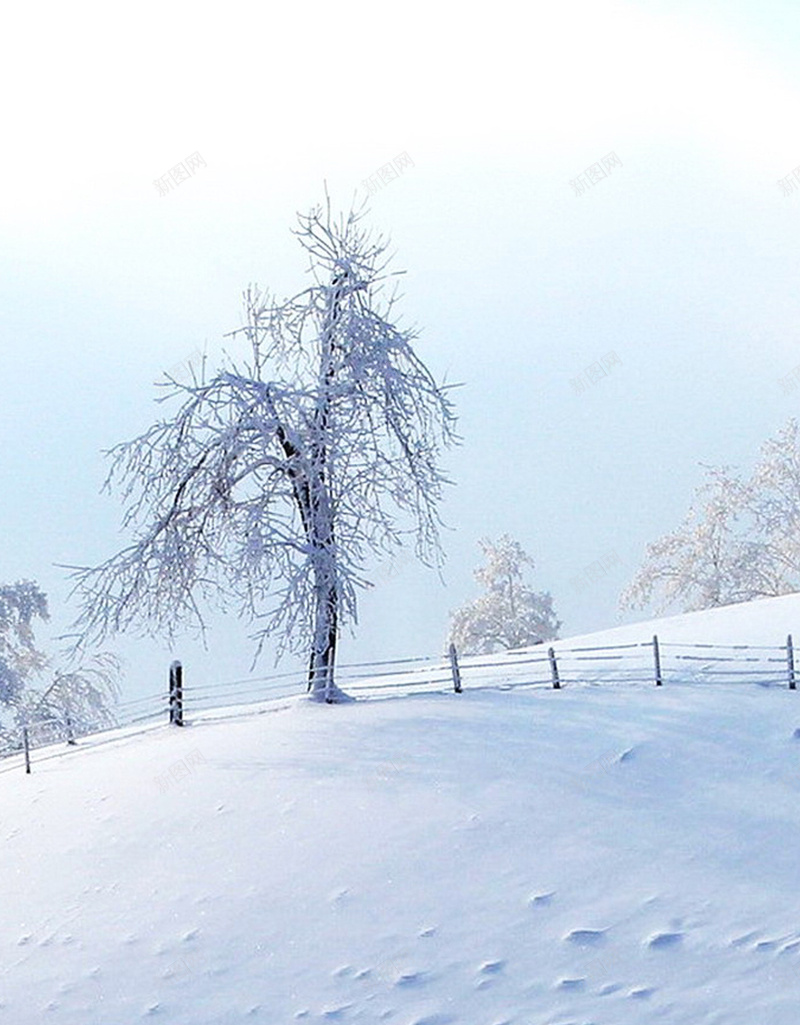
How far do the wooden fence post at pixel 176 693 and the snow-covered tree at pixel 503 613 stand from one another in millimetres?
22527

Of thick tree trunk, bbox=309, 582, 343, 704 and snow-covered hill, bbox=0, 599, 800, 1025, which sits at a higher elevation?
thick tree trunk, bbox=309, 582, 343, 704

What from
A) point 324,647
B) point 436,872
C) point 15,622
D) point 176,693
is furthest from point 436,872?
point 15,622

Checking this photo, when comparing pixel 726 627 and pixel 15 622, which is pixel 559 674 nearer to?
pixel 726 627

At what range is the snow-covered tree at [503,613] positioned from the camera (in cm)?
4697

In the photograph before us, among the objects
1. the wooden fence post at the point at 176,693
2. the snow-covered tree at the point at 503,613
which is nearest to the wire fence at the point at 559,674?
the wooden fence post at the point at 176,693

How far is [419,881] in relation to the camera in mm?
14867

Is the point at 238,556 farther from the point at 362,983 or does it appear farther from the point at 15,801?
the point at 362,983

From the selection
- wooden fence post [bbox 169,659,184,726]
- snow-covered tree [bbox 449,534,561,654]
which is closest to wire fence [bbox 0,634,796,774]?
wooden fence post [bbox 169,659,184,726]

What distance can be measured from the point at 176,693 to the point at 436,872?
1085 centimetres

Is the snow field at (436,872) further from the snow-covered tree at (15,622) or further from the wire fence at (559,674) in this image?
the snow-covered tree at (15,622)

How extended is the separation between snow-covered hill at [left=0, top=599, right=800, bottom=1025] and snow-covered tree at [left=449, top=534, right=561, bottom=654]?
25.4 m

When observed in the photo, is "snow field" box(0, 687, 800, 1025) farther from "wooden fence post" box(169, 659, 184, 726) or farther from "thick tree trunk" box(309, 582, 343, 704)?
"wooden fence post" box(169, 659, 184, 726)

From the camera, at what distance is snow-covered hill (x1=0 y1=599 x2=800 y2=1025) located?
12.7 meters

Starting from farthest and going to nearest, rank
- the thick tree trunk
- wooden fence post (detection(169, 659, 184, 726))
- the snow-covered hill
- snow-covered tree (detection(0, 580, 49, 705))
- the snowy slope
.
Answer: snow-covered tree (detection(0, 580, 49, 705)) < the snowy slope < wooden fence post (detection(169, 659, 184, 726)) < the thick tree trunk < the snow-covered hill
